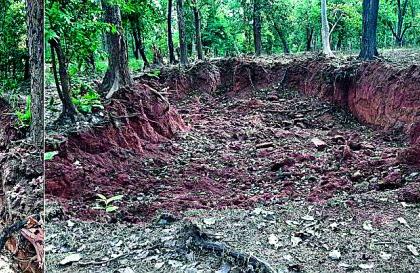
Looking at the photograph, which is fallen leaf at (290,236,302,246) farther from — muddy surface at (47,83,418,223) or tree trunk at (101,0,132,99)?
tree trunk at (101,0,132,99)

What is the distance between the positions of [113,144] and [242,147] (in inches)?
44.2

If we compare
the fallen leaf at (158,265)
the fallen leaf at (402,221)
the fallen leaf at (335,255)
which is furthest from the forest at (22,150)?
the fallen leaf at (402,221)

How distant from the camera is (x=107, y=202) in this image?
2.12 m

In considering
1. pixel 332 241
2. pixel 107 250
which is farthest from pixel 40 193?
pixel 332 241

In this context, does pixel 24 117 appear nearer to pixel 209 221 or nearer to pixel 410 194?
pixel 209 221

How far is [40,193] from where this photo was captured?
1934 mm

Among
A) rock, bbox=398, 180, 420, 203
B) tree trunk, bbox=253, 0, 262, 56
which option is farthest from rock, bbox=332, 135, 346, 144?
tree trunk, bbox=253, 0, 262, 56

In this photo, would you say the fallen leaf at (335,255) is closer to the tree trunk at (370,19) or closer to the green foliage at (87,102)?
the green foliage at (87,102)

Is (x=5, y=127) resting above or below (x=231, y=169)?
above

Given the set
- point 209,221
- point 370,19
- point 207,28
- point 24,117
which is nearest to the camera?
point 209,221

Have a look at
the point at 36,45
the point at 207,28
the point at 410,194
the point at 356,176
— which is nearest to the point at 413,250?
the point at 410,194

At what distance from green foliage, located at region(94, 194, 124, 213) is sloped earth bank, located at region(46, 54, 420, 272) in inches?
1.5

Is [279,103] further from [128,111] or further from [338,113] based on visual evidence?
[128,111]

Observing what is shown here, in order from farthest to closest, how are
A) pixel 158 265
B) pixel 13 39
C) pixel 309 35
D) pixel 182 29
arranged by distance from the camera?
1. pixel 309 35
2. pixel 182 29
3. pixel 13 39
4. pixel 158 265
